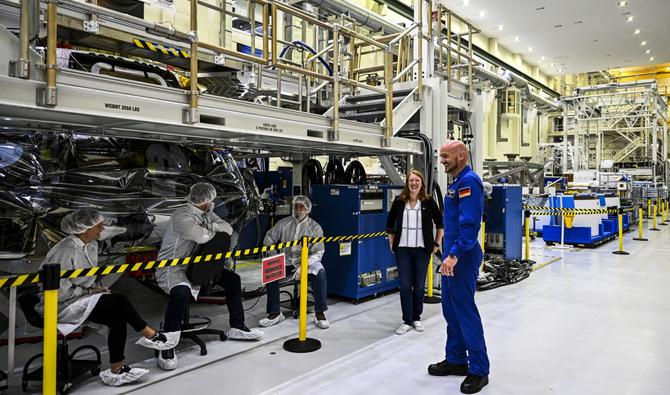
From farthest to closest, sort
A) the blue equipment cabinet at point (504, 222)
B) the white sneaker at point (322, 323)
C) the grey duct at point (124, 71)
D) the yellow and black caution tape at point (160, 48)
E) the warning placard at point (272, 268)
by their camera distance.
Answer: the blue equipment cabinet at point (504, 222) < the yellow and black caution tape at point (160, 48) < the white sneaker at point (322, 323) < the grey duct at point (124, 71) < the warning placard at point (272, 268)

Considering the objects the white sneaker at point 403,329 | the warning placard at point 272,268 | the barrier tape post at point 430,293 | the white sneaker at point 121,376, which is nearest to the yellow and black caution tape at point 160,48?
the warning placard at point 272,268

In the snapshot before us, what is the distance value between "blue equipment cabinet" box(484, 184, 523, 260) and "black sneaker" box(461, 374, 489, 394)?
17.6ft

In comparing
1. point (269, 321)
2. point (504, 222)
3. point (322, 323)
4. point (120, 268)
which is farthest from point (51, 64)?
point (504, 222)

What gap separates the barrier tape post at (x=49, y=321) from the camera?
2613mm

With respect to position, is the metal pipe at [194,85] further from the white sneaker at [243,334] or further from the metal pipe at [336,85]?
the white sneaker at [243,334]

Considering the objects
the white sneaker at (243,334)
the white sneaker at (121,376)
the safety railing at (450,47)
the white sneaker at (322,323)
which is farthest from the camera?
the safety railing at (450,47)

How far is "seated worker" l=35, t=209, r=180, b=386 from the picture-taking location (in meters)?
3.28

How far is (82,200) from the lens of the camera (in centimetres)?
426

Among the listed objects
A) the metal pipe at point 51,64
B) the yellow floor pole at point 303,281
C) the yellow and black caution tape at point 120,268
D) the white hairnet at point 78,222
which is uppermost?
the metal pipe at point 51,64

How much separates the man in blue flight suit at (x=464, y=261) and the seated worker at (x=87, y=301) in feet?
7.90

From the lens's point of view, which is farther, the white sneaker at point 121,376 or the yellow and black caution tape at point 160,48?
the yellow and black caution tape at point 160,48

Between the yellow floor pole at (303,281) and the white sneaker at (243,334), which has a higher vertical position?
the yellow floor pole at (303,281)

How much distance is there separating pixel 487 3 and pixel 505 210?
8.37m

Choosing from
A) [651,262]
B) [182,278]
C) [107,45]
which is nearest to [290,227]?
[182,278]
